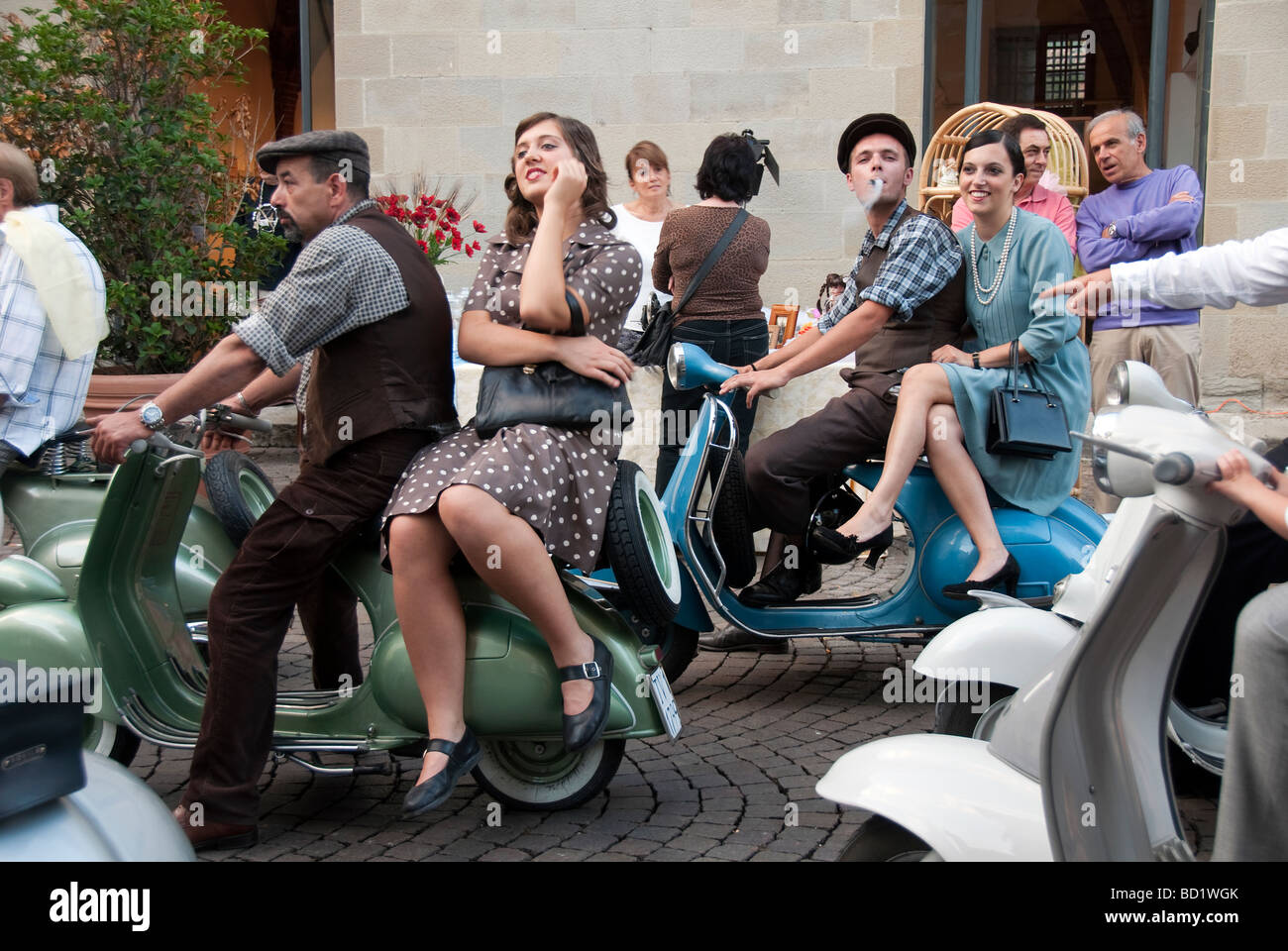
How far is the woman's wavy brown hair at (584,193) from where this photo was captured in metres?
3.48

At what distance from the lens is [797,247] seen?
931 centimetres

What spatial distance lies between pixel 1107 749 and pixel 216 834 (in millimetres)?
2195

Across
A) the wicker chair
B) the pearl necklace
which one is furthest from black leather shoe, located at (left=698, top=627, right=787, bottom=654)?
the wicker chair

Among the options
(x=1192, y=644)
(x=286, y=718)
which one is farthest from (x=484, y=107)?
(x=1192, y=644)

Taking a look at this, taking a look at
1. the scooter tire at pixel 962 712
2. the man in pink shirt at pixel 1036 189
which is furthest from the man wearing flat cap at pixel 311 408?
the man in pink shirt at pixel 1036 189

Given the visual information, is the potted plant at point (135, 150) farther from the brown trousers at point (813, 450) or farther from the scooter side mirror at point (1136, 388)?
the scooter side mirror at point (1136, 388)

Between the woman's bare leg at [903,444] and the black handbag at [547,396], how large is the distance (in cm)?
127

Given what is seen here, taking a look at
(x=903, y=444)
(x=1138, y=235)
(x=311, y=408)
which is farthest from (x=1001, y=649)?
(x=1138, y=235)

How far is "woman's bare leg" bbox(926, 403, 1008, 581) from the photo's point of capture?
14.2ft

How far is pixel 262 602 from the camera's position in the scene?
3.30 meters

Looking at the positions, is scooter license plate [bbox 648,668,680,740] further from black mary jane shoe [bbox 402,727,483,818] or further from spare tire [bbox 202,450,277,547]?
spare tire [bbox 202,450,277,547]

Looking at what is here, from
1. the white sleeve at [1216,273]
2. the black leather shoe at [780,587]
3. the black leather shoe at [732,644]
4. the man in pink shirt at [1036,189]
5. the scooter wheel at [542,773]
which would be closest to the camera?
the white sleeve at [1216,273]
